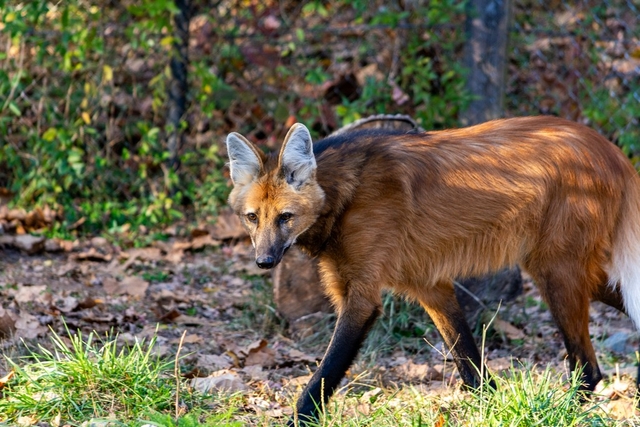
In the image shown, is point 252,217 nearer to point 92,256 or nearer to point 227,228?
point 92,256

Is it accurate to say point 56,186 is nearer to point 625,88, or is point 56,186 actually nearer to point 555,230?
point 555,230

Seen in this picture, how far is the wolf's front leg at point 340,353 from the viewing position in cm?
274

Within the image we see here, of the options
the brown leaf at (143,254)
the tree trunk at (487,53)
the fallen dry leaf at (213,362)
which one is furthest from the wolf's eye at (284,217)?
the tree trunk at (487,53)

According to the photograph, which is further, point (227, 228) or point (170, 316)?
point (227, 228)

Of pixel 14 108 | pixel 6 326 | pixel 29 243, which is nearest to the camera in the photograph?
pixel 6 326

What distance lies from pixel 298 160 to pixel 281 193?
14 centimetres

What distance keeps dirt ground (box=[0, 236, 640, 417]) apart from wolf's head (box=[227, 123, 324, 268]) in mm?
596

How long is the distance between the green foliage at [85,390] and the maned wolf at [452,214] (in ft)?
2.05

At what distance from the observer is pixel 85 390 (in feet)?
8.48

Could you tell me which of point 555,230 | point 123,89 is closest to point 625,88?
point 555,230

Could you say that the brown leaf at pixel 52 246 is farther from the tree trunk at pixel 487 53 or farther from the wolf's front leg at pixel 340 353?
the tree trunk at pixel 487 53

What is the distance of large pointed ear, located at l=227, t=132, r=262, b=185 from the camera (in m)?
3.04

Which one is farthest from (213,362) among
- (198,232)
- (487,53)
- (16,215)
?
(487,53)

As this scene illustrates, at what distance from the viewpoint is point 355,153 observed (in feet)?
10.4
